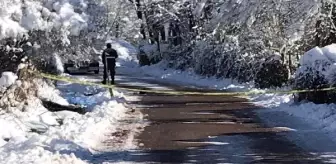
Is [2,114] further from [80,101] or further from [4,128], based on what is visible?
[80,101]

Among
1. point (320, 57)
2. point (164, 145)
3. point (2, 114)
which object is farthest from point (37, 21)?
point (320, 57)

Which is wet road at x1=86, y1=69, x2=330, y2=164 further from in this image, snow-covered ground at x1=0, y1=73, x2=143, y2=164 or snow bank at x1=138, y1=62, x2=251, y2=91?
snow bank at x1=138, y1=62, x2=251, y2=91

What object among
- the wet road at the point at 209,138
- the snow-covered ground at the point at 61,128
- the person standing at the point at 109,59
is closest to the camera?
the snow-covered ground at the point at 61,128

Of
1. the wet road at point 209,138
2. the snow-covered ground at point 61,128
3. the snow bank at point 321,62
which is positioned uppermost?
the snow bank at point 321,62

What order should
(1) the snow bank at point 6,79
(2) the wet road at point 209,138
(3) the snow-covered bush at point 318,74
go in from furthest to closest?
(3) the snow-covered bush at point 318,74 → (1) the snow bank at point 6,79 → (2) the wet road at point 209,138

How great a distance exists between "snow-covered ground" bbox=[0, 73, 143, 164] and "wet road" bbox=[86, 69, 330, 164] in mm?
534

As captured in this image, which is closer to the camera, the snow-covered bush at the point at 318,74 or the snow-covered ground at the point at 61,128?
the snow-covered ground at the point at 61,128

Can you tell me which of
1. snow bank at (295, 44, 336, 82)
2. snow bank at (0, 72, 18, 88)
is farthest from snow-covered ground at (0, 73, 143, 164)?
snow bank at (295, 44, 336, 82)

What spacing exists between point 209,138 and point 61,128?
2969mm

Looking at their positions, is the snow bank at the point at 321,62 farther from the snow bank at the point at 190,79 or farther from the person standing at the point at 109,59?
the snow bank at the point at 190,79

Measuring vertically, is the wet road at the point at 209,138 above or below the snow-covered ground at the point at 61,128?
below

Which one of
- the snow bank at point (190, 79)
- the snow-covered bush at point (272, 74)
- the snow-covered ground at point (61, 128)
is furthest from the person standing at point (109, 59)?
the snow-covered bush at point (272, 74)

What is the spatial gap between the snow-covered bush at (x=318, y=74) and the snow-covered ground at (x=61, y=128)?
180 inches

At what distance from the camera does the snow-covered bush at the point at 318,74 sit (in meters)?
16.0
